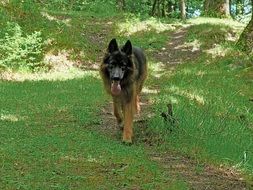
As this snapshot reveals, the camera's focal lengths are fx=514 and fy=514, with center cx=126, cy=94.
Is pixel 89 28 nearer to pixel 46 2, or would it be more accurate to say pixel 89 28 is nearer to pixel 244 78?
pixel 46 2

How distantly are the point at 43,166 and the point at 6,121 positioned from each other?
293cm

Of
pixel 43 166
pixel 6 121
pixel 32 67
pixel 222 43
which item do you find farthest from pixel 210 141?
pixel 222 43

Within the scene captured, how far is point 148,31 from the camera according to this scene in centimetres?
2312

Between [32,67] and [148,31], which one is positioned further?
[148,31]

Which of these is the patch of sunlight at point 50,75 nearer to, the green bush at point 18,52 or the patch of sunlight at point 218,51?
the green bush at point 18,52

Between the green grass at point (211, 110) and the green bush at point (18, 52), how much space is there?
4.25m

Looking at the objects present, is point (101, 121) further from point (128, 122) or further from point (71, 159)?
point (71, 159)

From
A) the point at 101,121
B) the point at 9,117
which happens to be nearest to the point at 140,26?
the point at 101,121

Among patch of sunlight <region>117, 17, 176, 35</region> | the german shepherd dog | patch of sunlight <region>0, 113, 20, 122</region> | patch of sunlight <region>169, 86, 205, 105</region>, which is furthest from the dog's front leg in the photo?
patch of sunlight <region>117, 17, 176, 35</region>

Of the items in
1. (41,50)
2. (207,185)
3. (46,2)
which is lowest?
(207,185)

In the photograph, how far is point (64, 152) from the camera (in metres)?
7.48

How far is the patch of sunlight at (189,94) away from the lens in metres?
12.3

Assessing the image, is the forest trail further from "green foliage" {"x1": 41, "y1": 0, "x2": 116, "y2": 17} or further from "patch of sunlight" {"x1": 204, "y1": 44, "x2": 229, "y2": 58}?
"green foliage" {"x1": 41, "y1": 0, "x2": 116, "y2": 17}

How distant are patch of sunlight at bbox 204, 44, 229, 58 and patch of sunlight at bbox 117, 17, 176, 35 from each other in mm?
4338
